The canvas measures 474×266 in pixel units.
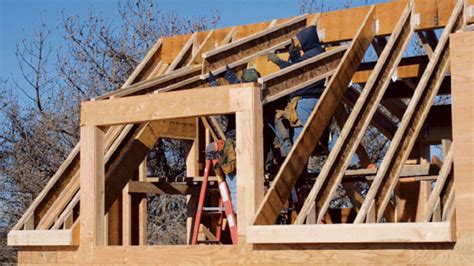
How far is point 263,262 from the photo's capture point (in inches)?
338

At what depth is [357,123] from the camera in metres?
9.29

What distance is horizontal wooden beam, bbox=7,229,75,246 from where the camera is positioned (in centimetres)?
965

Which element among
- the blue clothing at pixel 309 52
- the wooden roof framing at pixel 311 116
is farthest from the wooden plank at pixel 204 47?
the blue clothing at pixel 309 52

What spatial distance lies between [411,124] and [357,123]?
491mm

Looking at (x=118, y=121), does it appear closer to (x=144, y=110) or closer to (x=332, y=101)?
(x=144, y=110)

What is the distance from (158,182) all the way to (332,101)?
3.57m

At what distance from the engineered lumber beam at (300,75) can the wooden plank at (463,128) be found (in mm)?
2171

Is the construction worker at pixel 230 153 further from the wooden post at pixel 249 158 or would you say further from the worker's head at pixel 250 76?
the wooden post at pixel 249 158

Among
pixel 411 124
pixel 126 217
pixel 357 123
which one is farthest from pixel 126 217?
pixel 411 124

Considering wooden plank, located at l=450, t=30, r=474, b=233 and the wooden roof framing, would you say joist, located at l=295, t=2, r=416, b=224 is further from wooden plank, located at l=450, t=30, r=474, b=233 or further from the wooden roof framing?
wooden plank, located at l=450, t=30, r=474, b=233

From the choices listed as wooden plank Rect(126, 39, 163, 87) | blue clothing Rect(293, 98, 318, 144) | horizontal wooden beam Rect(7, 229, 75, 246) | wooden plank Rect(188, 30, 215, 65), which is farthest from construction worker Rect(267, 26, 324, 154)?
horizontal wooden beam Rect(7, 229, 75, 246)

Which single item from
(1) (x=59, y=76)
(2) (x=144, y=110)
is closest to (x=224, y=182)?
(2) (x=144, y=110)

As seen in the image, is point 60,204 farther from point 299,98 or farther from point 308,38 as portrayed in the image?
point 308,38

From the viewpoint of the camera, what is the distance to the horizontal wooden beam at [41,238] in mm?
9648
